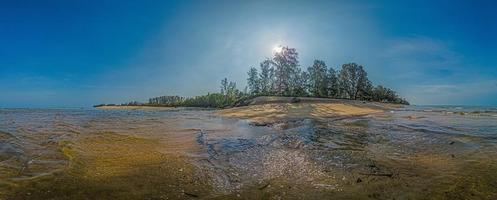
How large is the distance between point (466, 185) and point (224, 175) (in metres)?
4.29

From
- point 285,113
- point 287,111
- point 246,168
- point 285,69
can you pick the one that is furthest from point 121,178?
point 285,69

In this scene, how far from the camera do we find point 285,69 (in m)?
60.5

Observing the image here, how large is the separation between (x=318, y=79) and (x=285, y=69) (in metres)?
8.31

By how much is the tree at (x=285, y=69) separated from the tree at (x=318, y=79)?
199 inches

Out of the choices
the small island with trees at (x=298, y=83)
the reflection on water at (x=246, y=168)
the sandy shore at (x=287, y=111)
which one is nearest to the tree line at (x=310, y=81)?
the small island with trees at (x=298, y=83)

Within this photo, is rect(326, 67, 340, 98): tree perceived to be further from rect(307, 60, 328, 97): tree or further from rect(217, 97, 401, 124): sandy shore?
rect(217, 97, 401, 124): sandy shore

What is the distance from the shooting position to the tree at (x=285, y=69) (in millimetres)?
60094

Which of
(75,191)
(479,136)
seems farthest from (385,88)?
(75,191)

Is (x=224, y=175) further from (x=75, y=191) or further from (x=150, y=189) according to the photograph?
(x=75, y=191)

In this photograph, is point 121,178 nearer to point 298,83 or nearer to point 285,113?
point 285,113

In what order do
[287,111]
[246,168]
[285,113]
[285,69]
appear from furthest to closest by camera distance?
1. [285,69]
2. [287,111]
3. [285,113]
4. [246,168]

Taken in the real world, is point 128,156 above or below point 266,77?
below

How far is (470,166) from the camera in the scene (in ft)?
21.4

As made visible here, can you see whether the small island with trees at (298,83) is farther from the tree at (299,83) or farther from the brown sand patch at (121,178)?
the brown sand patch at (121,178)
